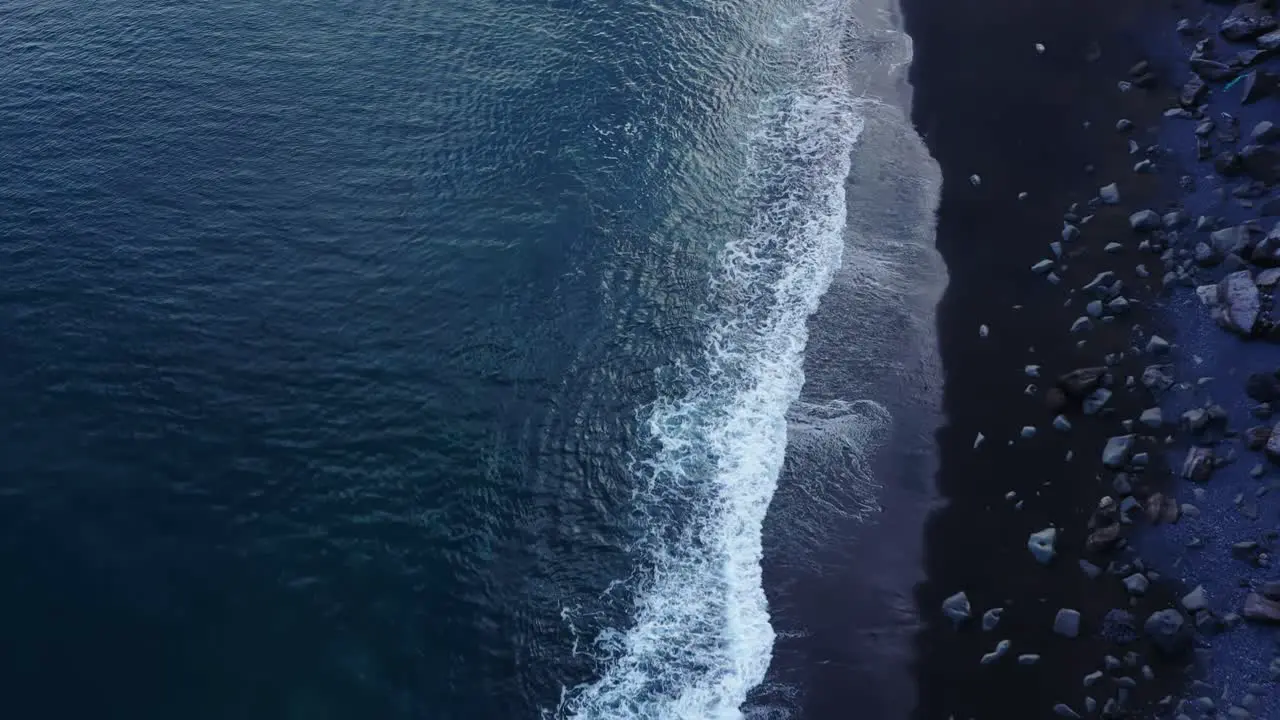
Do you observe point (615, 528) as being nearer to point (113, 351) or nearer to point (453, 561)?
point (453, 561)

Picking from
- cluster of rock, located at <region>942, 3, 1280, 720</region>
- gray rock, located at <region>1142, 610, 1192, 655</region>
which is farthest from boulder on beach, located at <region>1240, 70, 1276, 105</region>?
gray rock, located at <region>1142, 610, 1192, 655</region>

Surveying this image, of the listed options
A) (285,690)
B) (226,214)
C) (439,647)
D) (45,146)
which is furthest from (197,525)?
(45,146)

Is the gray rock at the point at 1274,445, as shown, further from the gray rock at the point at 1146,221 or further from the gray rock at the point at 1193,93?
the gray rock at the point at 1193,93

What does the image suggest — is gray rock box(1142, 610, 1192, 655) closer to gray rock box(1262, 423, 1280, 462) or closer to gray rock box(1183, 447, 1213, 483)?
gray rock box(1183, 447, 1213, 483)

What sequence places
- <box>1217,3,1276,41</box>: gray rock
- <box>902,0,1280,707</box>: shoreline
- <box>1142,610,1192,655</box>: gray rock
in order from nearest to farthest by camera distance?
<box>1142,610,1192,655</box>: gray rock < <box>902,0,1280,707</box>: shoreline < <box>1217,3,1276,41</box>: gray rock

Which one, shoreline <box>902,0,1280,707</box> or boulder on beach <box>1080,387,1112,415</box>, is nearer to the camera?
shoreline <box>902,0,1280,707</box>

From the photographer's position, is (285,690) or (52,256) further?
(52,256)

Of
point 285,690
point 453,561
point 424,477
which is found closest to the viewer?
point 285,690
